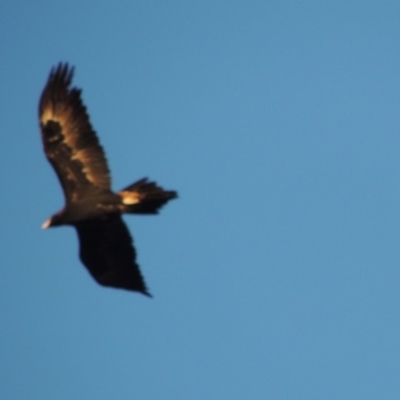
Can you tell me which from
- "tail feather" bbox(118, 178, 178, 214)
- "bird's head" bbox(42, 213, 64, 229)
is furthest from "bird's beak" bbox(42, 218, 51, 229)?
"tail feather" bbox(118, 178, 178, 214)

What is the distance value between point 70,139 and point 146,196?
6.09ft

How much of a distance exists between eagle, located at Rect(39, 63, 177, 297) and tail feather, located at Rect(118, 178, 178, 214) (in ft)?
1.43

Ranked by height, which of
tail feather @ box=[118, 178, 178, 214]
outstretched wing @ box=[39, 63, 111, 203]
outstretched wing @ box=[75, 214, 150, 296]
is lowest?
outstretched wing @ box=[75, 214, 150, 296]

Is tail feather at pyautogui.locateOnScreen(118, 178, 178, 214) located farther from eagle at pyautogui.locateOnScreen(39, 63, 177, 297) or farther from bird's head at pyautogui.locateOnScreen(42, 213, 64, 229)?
bird's head at pyautogui.locateOnScreen(42, 213, 64, 229)

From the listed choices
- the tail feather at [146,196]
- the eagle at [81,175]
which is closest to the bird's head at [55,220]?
the eagle at [81,175]

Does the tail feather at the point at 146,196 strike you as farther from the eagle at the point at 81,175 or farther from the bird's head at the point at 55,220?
the bird's head at the point at 55,220

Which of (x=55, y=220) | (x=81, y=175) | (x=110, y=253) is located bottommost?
(x=110, y=253)

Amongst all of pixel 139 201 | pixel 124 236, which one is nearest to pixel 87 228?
pixel 124 236

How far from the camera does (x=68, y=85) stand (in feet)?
50.3

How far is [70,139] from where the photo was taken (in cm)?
1536

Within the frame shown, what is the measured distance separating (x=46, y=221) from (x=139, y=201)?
6.10 feet

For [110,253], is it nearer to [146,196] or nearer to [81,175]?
[81,175]

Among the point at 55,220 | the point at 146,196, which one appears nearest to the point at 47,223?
the point at 55,220

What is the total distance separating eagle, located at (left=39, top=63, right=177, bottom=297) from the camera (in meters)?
15.2
